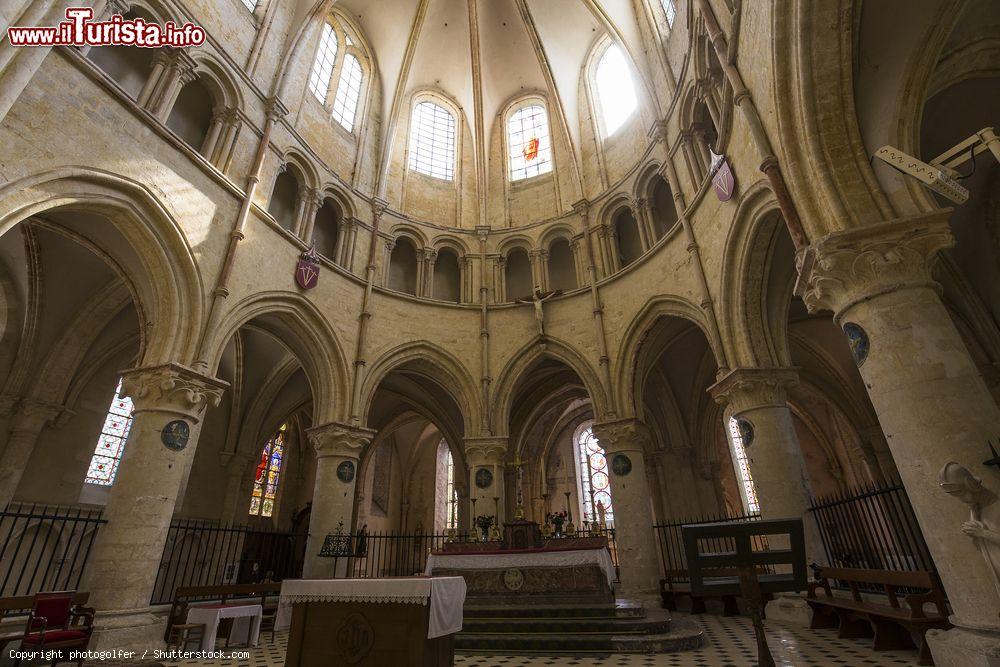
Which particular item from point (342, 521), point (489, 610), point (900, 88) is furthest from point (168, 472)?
point (900, 88)

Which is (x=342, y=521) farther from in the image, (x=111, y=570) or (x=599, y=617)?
(x=599, y=617)

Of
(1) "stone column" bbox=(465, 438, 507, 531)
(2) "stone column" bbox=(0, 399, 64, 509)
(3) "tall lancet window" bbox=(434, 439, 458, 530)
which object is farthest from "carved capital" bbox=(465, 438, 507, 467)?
(2) "stone column" bbox=(0, 399, 64, 509)

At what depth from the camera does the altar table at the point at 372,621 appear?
16.0ft

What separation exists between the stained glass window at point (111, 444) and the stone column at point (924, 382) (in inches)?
683

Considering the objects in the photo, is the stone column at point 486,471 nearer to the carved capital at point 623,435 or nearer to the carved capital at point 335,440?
the carved capital at point 623,435

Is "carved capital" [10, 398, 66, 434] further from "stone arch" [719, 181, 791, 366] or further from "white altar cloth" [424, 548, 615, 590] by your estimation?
"stone arch" [719, 181, 791, 366]

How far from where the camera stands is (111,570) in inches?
301

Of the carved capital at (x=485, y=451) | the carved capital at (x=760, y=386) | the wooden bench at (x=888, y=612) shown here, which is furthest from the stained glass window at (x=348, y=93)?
the wooden bench at (x=888, y=612)

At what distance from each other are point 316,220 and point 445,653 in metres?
12.8

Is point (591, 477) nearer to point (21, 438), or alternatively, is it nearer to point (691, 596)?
point (691, 596)

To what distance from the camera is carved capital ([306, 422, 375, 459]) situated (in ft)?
40.4

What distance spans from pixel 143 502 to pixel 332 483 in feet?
14.5

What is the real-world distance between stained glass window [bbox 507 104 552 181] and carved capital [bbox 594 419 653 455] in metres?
10.0

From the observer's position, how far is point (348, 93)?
56.3 ft
